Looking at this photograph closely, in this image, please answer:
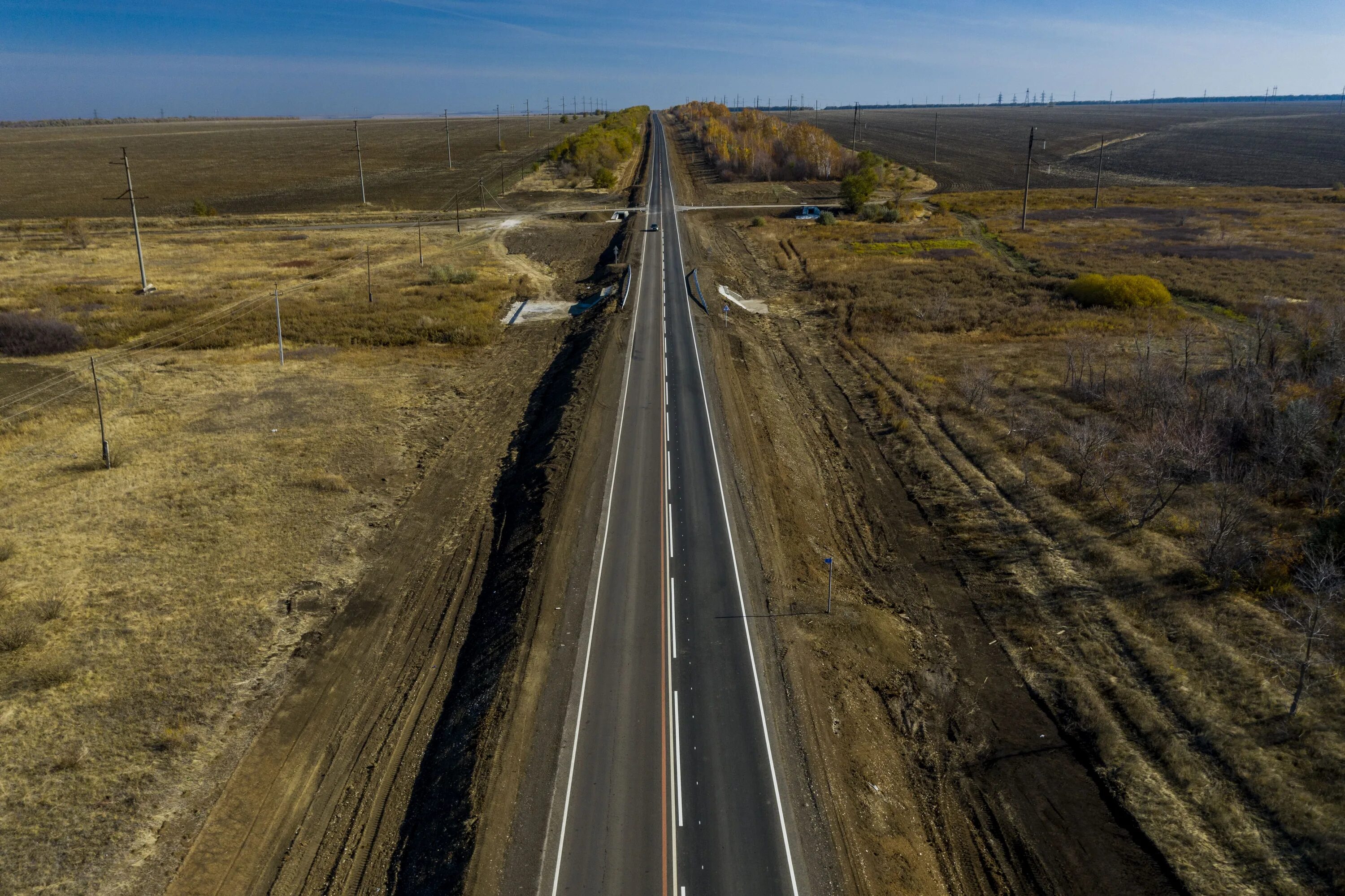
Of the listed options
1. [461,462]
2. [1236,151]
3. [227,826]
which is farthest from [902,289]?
[1236,151]

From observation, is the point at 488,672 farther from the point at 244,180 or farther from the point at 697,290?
the point at 244,180

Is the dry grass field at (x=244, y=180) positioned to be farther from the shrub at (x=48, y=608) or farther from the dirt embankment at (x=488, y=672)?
the shrub at (x=48, y=608)

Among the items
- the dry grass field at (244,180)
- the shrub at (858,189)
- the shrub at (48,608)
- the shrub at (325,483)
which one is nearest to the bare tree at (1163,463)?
the shrub at (325,483)

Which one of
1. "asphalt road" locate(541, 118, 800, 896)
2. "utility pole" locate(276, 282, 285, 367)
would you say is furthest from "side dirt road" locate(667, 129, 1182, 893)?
"utility pole" locate(276, 282, 285, 367)

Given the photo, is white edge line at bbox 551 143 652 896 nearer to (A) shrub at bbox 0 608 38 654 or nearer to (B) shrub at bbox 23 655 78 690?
(B) shrub at bbox 23 655 78 690

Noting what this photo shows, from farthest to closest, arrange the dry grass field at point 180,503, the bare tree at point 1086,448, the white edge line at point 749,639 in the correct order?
the bare tree at point 1086,448
the dry grass field at point 180,503
the white edge line at point 749,639

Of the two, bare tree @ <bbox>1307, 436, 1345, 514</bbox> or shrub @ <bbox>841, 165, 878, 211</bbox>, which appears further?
shrub @ <bbox>841, 165, 878, 211</bbox>
